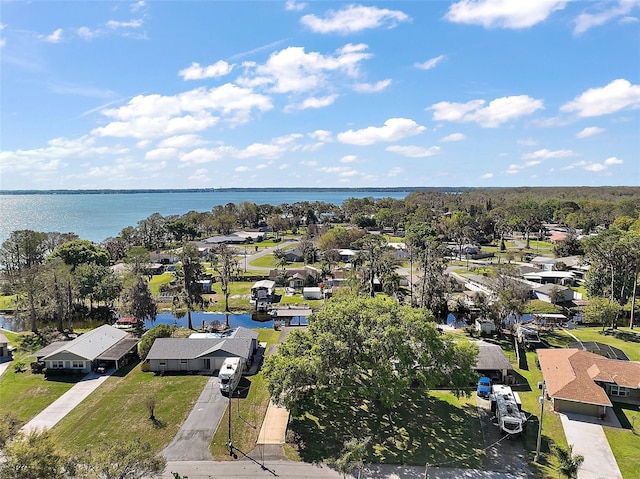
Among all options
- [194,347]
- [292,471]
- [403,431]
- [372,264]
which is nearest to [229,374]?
[194,347]

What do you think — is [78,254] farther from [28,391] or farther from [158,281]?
[28,391]

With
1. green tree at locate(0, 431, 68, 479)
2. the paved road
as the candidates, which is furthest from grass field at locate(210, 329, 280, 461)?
green tree at locate(0, 431, 68, 479)

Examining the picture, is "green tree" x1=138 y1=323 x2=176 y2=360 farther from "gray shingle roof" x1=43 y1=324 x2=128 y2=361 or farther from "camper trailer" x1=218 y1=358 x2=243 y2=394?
"camper trailer" x1=218 y1=358 x2=243 y2=394

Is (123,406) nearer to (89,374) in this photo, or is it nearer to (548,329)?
(89,374)

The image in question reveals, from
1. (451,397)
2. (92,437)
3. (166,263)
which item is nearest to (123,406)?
(92,437)

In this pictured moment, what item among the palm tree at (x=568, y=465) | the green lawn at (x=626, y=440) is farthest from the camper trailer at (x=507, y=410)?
the green lawn at (x=626, y=440)
